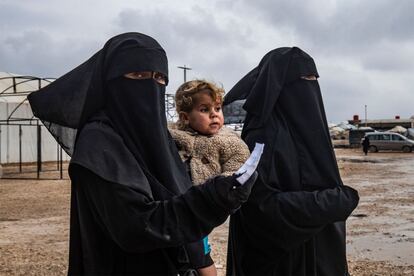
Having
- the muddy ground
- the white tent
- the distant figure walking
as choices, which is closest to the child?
the muddy ground

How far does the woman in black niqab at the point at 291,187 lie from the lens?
2543 mm

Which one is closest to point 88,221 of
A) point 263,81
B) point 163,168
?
point 163,168


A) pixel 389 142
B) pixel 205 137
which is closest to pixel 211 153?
pixel 205 137

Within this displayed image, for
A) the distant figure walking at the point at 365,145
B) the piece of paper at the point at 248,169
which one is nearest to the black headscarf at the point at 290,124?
the piece of paper at the point at 248,169

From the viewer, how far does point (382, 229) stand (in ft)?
29.8

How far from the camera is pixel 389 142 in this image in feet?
122

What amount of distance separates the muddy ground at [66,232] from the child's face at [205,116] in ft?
12.1

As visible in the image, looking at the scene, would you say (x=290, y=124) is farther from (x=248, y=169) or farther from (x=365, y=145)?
(x=365, y=145)

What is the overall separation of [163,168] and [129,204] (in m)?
0.25

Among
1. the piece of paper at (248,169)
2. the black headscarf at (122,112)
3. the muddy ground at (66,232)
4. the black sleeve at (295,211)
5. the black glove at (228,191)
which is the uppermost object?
the black headscarf at (122,112)

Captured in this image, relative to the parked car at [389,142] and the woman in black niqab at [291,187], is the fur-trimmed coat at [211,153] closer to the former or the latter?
the woman in black niqab at [291,187]

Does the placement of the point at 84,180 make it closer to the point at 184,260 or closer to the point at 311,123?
the point at 184,260

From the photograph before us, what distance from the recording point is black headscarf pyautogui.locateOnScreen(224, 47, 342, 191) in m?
2.71

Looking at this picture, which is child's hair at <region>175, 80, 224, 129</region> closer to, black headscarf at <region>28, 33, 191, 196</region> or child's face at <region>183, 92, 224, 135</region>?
child's face at <region>183, 92, 224, 135</region>
